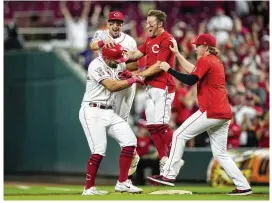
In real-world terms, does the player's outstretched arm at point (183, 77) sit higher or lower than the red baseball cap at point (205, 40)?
lower

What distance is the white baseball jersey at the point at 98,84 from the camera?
10.5 meters

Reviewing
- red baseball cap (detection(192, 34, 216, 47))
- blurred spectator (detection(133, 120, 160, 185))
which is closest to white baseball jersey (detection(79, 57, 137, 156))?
red baseball cap (detection(192, 34, 216, 47))

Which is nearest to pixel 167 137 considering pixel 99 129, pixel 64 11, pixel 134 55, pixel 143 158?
pixel 99 129

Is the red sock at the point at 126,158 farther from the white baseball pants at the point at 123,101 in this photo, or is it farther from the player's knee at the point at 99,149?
the white baseball pants at the point at 123,101

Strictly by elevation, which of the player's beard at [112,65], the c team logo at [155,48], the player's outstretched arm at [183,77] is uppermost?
the c team logo at [155,48]

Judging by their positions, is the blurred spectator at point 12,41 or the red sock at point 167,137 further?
the blurred spectator at point 12,41

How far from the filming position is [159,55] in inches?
434

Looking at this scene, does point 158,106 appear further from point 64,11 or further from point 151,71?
point 64,11

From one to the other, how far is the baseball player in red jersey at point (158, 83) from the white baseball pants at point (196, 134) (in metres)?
0.42

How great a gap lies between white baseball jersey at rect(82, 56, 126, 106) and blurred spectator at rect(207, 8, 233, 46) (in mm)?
8161

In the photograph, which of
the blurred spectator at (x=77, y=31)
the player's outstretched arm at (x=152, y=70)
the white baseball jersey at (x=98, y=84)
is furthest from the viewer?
the blurred spectator at (x=77, y=31)

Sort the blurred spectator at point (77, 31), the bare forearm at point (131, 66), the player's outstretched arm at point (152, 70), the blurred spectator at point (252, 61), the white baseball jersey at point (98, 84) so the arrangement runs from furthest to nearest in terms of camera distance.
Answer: the blurred spectator at point (77, 31) → the blurred spectator at point (252, 61) → the bare forearm at point (131, 66) → the player's outstretched arm at point (152, 70) → the white baseball jersey at point (98, 84)

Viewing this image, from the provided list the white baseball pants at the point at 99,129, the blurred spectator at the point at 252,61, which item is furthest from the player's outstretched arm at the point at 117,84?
the blurred spectator at the point at 252,61

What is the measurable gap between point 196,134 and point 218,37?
325 inches
